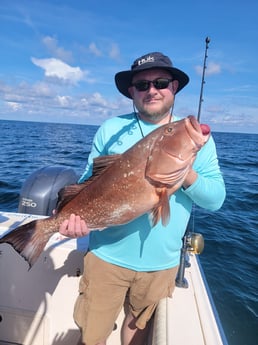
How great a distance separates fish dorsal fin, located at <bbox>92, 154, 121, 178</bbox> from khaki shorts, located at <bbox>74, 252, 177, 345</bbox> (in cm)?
92

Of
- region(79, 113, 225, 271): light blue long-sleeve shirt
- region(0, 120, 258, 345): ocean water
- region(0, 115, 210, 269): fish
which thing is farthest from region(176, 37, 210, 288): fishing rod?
region(0, 120, 258, 345): ocean water

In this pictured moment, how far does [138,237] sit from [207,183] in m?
0.80

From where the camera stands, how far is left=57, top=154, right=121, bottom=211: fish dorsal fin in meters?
2.40

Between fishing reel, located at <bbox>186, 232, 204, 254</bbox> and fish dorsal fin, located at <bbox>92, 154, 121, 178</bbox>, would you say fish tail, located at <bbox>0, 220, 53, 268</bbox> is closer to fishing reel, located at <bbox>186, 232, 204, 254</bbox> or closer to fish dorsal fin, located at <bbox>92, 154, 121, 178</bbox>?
fish dorsal fin, located at <bbox>92, 154, 121, 178</bbox>

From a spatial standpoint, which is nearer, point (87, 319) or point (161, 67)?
point (161, 67)

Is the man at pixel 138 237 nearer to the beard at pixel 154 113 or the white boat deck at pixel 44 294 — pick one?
the beard at pixel 154 113

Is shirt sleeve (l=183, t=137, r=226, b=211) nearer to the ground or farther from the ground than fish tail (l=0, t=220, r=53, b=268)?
farther from the ground

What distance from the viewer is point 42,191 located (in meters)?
4.89

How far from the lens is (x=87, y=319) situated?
111 inches

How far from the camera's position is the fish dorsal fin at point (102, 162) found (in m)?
2.39

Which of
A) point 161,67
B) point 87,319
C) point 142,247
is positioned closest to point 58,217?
point 142,247

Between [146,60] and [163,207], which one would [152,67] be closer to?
[146,60]

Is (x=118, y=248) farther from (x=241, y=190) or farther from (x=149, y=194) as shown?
(x=241, y=190)

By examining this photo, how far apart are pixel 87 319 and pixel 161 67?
8.14 feet
